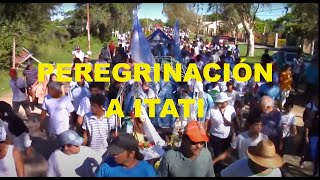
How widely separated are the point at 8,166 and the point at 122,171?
44.3 inches

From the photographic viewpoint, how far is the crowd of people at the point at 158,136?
9.45ft

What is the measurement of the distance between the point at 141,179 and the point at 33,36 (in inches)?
634

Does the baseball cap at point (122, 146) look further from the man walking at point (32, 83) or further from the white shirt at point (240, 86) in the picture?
the man walking at point (32, 83)

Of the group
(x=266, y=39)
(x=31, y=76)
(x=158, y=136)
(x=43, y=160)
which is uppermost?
(x=266, y=39)

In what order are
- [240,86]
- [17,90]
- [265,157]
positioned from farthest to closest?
[17,90], [240,86], [265,157]

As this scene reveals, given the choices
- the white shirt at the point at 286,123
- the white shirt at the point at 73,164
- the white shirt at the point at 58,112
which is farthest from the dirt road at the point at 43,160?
the white shirt at the point at 73,164

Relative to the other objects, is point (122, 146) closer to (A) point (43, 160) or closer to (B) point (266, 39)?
(A) point (43, 160)

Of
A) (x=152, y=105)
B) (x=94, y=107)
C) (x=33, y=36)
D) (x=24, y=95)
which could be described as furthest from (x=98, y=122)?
(x=33, y=36)

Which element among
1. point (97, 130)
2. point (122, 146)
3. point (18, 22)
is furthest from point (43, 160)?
point (18, 22)

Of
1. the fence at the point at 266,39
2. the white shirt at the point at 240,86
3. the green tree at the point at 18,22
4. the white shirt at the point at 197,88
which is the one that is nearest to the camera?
the white shirt at the point at 197,88

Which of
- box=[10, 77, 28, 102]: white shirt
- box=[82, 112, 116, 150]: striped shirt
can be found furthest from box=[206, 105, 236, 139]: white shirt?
box=[10, 77, 28, 102]: white shirt

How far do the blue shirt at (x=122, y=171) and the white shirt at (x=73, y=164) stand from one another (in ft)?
1.66

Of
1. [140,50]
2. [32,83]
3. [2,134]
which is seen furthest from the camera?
[32,83]

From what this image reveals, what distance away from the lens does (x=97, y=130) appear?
4.14m
